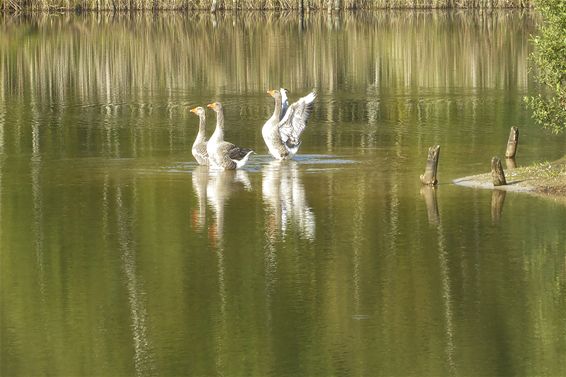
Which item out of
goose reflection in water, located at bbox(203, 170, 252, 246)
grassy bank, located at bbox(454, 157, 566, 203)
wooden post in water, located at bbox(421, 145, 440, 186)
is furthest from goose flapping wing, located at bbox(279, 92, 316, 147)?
grassy bank, located at bbox(454, 157, 566, 203)

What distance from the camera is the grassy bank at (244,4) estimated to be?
97.8 m

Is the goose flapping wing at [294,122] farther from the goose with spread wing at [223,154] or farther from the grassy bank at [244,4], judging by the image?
the grassy bank at [244,4]

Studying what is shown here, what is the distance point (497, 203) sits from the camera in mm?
25906

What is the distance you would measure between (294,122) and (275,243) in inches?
364

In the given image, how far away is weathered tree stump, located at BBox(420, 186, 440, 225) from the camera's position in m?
24.6

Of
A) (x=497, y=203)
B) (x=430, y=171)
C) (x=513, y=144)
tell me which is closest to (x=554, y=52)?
(x=430, y=171)

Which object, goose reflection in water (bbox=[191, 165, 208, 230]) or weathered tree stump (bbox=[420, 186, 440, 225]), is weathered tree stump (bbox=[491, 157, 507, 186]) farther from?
goose reflection in water (bbox=[191, 165, 208, 230])

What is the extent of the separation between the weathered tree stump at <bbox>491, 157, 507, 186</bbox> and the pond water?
67 centimetres

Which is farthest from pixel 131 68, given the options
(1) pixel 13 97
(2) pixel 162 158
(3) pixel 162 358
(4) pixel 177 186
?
Answer: (3) pixel 162 358

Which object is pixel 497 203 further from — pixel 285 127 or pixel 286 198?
pixel 285 127

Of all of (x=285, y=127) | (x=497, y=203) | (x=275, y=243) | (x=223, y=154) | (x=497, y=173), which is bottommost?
(x=275, y=243)

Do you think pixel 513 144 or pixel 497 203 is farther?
pixel 513 144

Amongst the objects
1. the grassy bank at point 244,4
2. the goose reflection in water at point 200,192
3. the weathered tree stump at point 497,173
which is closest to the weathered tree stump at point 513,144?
the weathered tree stump at point 497,173

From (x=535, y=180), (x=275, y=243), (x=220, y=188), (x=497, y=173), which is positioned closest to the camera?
(x=275, y=243)
